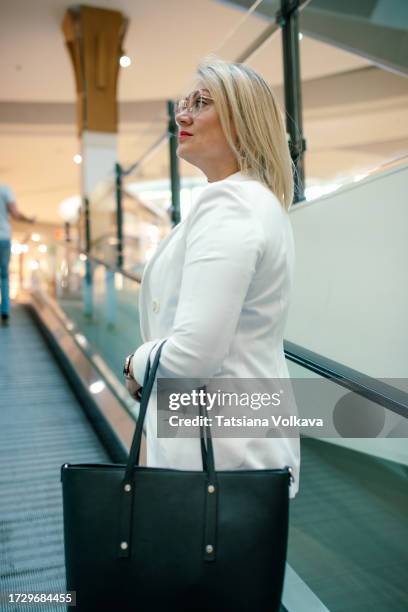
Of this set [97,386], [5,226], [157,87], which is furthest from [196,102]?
[157,87]

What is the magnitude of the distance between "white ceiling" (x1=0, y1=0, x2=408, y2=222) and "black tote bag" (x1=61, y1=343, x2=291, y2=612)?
5.61 feet

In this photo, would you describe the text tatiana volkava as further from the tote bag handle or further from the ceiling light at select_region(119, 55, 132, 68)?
the ceiling light at select_region(119, 55, 132, 68)

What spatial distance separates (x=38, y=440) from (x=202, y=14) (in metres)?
8.80

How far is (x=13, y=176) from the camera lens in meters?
20.5

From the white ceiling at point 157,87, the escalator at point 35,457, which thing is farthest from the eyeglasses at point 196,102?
the escalator at point 35,457

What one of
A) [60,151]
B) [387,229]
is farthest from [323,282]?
[60,151]

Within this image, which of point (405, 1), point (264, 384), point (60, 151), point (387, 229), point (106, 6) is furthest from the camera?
point (60, 151)

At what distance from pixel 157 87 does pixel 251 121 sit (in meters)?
13.5

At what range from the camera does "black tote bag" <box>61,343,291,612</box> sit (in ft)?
2.99

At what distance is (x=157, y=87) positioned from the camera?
13.6 meters

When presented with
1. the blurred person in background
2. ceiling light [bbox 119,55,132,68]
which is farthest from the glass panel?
ceiling light [bbox 119,55,132,68]

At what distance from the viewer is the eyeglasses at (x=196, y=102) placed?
1135 mm

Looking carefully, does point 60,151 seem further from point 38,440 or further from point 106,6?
point 38,440

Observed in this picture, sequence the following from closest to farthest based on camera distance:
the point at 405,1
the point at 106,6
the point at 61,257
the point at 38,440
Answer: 1. the point at 405,1
2. the point at 38,440
3. the point at 61,257
4. the point at 106,6
